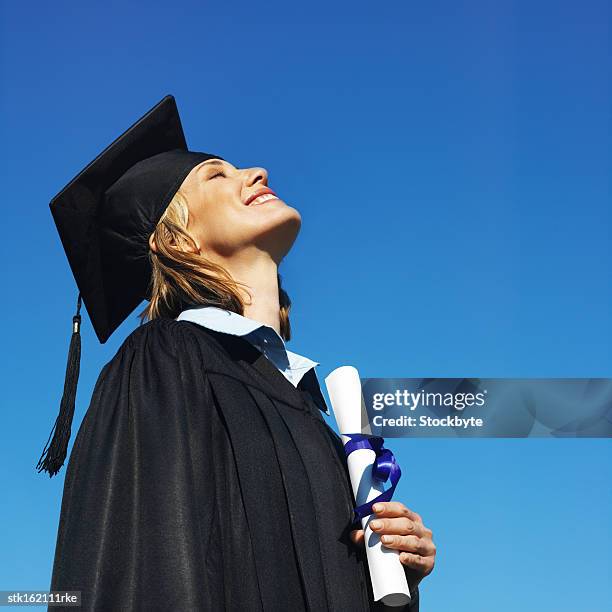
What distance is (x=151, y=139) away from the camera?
13.5ft

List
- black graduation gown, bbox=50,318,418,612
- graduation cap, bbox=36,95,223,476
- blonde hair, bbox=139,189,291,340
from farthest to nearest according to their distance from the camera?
graduation cap, bbox=36,95,223,476 → blonde hair, bbox=139,189,291,340 → black graduation gown, bbox=50,318,418,612

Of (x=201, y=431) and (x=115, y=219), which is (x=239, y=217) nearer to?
(x=115, y=219)

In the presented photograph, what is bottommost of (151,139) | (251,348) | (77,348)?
(251,348)

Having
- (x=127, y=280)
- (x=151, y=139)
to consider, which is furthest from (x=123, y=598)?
(x=151, y=139)

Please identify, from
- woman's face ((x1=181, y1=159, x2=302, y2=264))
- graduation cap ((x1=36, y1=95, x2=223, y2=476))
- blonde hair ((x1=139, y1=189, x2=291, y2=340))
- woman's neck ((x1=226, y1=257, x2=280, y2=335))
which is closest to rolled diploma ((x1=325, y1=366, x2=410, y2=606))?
woman's neck ((x1=226, y1=257, x2=280, y2=335))

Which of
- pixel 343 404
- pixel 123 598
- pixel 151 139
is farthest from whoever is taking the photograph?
pixel 151 139

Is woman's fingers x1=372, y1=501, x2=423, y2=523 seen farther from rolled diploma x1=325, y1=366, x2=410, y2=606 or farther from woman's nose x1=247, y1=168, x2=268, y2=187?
woman's nose x1=247, y1=168, x2=268, y2=187

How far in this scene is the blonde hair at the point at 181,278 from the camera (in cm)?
338

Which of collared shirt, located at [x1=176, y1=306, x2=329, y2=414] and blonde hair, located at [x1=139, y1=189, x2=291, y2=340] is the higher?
blonde hair, located at [x1=139, y1=189, x2=291, y2=340]

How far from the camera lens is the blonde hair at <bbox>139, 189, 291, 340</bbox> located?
133 inches

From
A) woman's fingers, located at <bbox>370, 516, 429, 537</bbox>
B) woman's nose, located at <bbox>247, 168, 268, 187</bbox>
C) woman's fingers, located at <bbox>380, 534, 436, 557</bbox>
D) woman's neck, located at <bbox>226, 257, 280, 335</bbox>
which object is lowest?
woman's fingers, located at <bbox>380, 534, 436, 557</bbox>

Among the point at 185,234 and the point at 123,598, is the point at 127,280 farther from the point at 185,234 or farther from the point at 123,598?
the point at 123,598

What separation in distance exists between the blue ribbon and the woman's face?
90 cm

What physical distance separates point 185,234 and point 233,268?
248 millimetres
